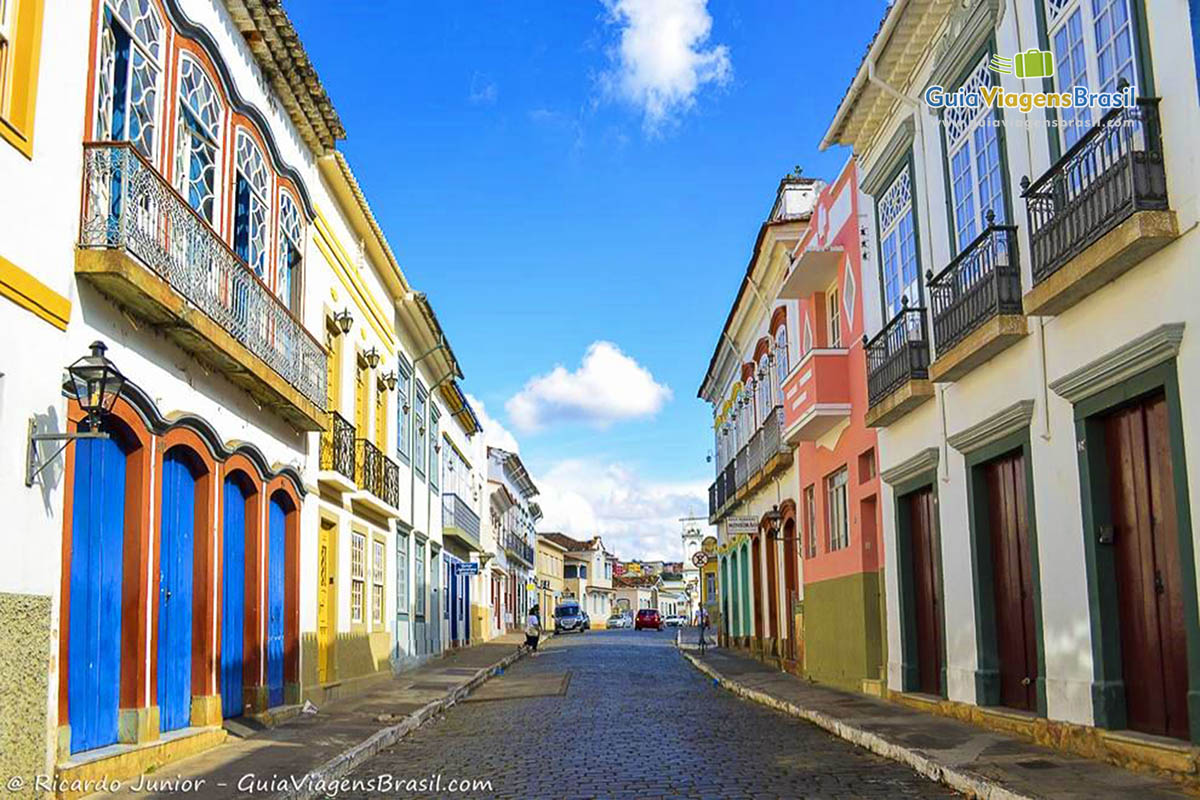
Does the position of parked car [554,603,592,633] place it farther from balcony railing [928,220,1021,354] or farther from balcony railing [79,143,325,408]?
balcony railing [928,220,1021,354]

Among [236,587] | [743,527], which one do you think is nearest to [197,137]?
[236,587]

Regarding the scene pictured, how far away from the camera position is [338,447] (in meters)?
16.0

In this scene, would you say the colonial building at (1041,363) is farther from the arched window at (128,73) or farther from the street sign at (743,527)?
the street sign at (743,527)

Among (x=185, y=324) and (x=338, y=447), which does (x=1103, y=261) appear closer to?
(x=185, y=324)

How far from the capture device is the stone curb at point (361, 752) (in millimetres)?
8492

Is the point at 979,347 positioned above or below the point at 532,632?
above

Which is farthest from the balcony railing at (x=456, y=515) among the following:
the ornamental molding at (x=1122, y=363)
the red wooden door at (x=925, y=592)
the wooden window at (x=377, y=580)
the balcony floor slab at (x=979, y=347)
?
the ornamental molding at (x=1122, y=363)

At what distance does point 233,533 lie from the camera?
12312 mm

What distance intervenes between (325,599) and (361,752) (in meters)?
6.14

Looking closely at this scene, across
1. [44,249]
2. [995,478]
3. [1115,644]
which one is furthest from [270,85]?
[1115,644]

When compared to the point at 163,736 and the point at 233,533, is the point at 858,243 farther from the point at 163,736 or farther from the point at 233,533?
the point at 163,736

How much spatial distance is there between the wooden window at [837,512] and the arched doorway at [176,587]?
9375 mm

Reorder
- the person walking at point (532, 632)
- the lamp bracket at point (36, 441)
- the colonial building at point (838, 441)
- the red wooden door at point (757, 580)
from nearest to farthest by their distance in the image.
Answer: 1. the lamp bracket at point (36, 441)
2. the colonial building at point (838, 441)
3. the red wooden door at point (757, 580)
4. the person walking at point (532, 632)

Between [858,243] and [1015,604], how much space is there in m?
6.20
